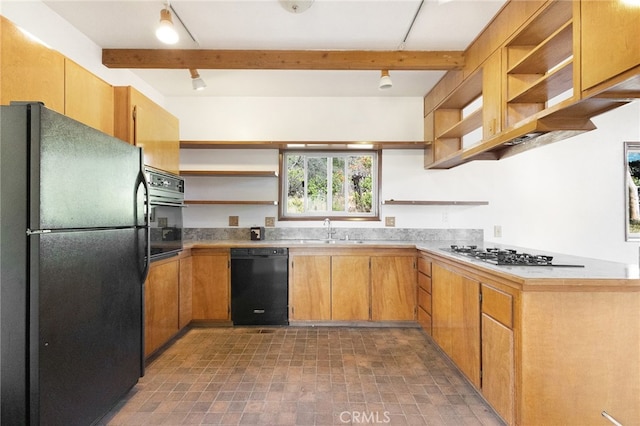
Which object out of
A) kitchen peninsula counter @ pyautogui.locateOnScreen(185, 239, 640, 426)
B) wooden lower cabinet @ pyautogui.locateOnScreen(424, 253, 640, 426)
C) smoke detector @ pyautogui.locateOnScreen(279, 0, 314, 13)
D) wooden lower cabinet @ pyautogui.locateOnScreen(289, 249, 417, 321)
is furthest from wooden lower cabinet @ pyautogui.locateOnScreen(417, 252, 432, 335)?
smoke detector @ pyautogui.locateOnScreen(279, 0, 314, 13)

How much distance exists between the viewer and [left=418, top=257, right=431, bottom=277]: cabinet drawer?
285 cm

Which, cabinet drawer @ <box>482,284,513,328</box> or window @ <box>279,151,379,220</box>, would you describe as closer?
cabinet drawer @ <box>482,284,513,328</box>

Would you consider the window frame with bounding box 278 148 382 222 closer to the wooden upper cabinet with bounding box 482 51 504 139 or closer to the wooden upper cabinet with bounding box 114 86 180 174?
the wooden upper cabinet with bounding box 114 86 180 174

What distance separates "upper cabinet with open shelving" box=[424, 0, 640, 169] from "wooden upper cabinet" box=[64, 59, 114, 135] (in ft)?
9.09

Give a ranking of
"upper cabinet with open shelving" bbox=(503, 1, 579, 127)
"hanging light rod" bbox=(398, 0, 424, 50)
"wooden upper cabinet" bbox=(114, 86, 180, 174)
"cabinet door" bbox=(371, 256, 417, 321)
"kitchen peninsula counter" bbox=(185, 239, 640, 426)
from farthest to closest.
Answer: "cabinet door" bbox=(371, 256, 417, 321) < "wooden upper cabinet" bbox=(114, 86, 180, 174) < "hanging light rod" bbox=(398, 0, 424, 50) < "upper cabinet with open shelving" bbox=(503, 1, 579, 127) < "kitchen peninsula counter" bbox=(185, 239, 640, 426)

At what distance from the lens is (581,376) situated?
1.49 metres

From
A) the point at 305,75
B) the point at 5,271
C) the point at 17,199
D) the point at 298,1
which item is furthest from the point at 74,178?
the point at 305,75

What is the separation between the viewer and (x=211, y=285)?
3223 millimetres

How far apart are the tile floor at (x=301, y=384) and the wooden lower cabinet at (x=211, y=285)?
0.26 meters

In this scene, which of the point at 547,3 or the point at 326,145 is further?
the point at 326,145

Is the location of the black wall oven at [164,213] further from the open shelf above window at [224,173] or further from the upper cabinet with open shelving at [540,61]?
the upper cabinet with open shelving at [540,61]

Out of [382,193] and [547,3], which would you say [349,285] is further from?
[547,3]

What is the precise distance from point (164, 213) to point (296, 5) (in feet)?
6.06

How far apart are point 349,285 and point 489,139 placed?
185cm
